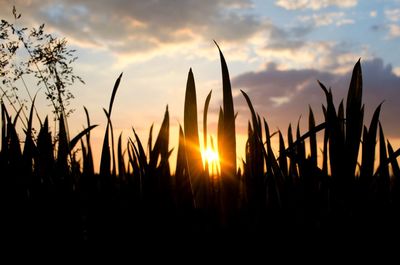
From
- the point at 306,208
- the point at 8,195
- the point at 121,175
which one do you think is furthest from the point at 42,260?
the point at 306,208

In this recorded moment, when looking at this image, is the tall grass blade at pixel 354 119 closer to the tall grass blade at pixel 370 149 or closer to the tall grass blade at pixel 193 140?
the tall grass blade at pixel 370 149

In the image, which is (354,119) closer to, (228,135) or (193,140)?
(228,135)

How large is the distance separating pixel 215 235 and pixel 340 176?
503mm

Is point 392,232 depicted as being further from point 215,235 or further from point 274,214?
point 215,235

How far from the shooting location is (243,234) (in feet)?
5.60

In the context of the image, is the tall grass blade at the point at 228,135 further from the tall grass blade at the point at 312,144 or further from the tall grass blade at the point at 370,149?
the tall grass blade at the point at 370,149

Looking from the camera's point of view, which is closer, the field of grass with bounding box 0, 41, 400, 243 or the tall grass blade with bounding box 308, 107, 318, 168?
the field of grass with bounding box 0, 41, 400, 243

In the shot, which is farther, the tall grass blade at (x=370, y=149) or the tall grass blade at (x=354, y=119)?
the tall grass blade at (x=370, y=149)

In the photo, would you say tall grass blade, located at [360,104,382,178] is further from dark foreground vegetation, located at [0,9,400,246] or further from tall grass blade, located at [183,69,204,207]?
tall grass blade, located at [183,69,204,207]

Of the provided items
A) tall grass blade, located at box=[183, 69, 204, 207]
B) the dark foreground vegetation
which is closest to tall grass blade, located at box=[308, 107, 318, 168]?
the dark foreground vegetation

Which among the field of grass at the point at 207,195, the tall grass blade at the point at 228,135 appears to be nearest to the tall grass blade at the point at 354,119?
the field of grass at the point at 207,195

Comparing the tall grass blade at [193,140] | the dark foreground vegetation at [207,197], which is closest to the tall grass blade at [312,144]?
the dark foreground vegetation at [207,197]

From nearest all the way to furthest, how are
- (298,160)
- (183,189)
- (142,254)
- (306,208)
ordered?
(142,254) < (306,208) < (183,189) < (298,160)

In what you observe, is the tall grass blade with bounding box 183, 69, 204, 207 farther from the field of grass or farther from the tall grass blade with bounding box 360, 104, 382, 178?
the tall grass blade with bounding box 360, 104, 382, 178
